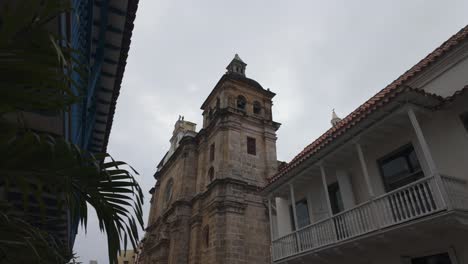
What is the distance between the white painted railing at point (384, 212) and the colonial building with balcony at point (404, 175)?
0.02m

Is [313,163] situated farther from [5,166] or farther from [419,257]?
[5,166]

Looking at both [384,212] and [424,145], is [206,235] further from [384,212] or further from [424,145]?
[424,145]

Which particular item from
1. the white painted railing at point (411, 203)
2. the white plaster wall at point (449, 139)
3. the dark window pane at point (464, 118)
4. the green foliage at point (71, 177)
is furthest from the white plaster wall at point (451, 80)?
the green foliage at point (71, 177)

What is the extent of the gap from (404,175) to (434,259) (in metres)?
2.03

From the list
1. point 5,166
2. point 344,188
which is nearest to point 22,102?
point 5,166

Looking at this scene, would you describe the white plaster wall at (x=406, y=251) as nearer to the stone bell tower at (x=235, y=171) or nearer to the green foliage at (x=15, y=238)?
the green foliage at (x=15, y=238)

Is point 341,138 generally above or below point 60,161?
above

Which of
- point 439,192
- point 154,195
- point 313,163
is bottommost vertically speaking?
point 439,192

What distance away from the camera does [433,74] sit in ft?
25.8

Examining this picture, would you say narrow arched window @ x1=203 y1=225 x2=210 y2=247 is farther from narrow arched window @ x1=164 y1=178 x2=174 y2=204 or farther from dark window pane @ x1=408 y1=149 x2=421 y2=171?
dark window pane @ x1=408 y1=149 x2=421 y2=171

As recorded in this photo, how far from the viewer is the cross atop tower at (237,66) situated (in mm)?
26719

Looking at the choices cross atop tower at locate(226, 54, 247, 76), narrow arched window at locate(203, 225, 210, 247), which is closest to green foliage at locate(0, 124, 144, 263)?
narrow arched window at locate(203, 225, 210, 247)

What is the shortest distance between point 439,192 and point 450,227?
100 cm

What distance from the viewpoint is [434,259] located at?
21.4 ft
